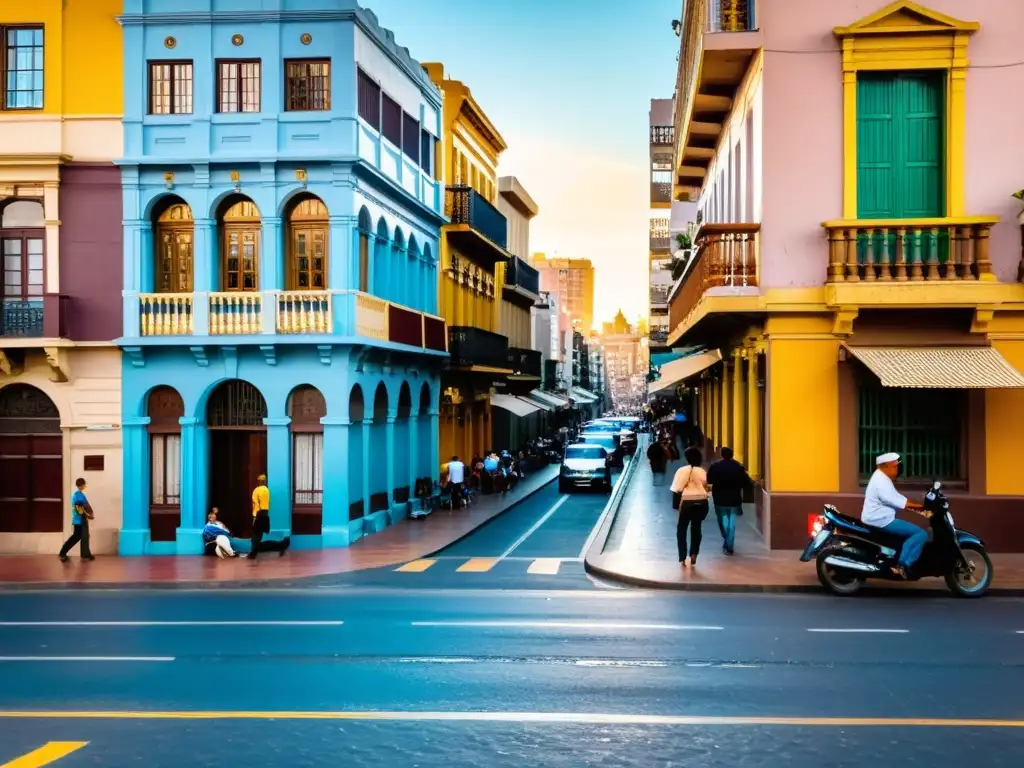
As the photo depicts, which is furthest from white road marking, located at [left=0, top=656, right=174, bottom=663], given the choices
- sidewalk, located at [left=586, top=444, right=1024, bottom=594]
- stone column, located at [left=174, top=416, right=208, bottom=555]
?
stone column, located at [left=174, top=416, right=208, bottom=555]

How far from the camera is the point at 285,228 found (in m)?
24.0

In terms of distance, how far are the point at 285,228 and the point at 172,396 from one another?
4.05m

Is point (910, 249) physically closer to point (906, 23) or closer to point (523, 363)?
point (906, 23)

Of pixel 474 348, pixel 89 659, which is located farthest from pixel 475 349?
pixel 89 659

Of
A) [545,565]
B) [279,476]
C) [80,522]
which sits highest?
[279,476]

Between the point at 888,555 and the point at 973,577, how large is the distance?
109 centimetres

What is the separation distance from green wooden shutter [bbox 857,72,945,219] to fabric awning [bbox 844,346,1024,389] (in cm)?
216

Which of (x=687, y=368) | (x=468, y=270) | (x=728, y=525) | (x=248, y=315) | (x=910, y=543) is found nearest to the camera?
(x=910, y=543)

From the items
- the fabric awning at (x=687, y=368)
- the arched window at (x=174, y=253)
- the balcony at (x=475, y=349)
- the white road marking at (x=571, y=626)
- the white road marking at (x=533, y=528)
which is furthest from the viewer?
the balcony at (x=475, y=349)

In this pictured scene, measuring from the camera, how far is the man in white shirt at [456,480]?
3145 centimetres

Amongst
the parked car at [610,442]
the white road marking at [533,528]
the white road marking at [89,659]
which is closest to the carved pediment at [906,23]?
the white road marking at [533,528]

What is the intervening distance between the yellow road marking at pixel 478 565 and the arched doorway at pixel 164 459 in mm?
6681

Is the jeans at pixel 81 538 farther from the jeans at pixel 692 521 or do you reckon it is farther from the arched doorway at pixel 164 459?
the jeans at pixel 692 521

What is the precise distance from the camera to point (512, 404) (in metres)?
43.9
